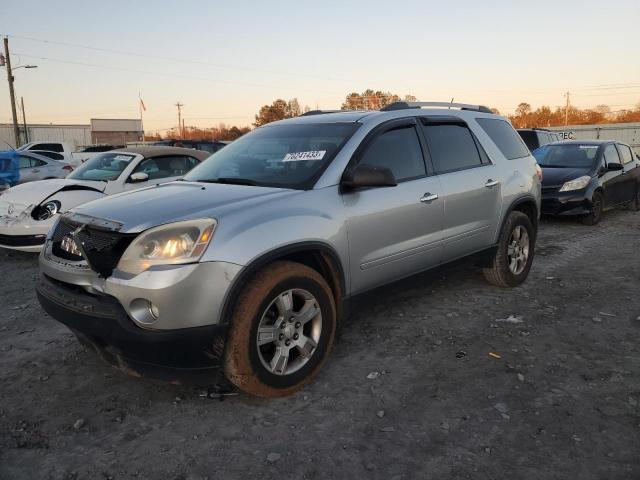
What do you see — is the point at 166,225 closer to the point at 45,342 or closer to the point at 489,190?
the point at 45,342

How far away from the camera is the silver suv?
274 cm

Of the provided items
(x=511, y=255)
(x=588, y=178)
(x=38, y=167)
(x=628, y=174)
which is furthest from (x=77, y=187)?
(x=628, y=174)

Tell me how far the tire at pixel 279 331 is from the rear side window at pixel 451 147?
173 cm

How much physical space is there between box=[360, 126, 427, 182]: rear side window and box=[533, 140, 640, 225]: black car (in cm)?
627

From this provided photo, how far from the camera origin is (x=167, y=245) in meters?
2.79

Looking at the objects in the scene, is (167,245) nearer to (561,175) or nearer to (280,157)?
(280,157)

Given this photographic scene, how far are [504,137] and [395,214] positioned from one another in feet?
7.24

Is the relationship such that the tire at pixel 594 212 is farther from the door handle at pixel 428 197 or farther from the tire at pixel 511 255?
the door handle at pixel 428 197

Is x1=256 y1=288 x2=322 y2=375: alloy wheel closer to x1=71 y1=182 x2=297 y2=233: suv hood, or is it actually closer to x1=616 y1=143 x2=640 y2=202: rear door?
x1=71 y1=182 x2=297 y2=233: suv hood

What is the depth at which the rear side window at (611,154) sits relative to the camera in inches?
396

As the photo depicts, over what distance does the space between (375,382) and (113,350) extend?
5.37ft

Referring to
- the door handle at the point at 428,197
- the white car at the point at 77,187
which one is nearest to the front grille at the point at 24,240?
the white car at the point at 77,187

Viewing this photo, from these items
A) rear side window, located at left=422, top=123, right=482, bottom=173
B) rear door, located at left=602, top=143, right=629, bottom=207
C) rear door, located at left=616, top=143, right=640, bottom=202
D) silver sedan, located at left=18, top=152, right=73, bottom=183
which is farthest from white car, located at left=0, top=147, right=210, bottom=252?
rear door, located at left=616, top=143, right=640, bottom=202

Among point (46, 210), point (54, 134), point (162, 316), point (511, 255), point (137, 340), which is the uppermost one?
point (54, 134)
